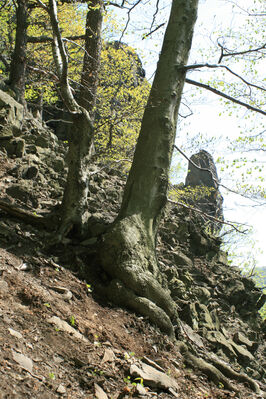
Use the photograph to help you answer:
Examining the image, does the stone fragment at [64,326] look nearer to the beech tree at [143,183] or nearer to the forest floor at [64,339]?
the forest floor at [64,339]

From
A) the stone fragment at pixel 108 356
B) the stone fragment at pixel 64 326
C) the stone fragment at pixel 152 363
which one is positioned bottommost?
the stone fragment at pixel 152 363

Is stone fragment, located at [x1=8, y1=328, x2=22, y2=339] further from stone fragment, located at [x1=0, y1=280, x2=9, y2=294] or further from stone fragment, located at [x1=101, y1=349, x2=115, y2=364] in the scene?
stone fragment, located at [x1=101, y1=349, x2=115, y2=364]

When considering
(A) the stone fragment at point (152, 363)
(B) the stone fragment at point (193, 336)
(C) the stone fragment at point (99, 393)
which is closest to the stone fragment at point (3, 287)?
(C) the stone fragment at point (99, 393)

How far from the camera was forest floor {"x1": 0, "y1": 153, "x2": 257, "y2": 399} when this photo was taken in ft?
8.59

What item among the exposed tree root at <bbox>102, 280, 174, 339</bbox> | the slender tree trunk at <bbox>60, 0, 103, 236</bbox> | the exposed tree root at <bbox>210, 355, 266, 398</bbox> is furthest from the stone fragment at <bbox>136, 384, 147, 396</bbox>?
the slender tree trunk at <bbox>60, 0, 103, 236</bbox>

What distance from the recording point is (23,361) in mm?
2559

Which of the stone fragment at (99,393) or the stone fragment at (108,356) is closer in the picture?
the stone fragment at (99,393)

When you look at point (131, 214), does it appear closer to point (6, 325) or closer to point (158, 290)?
point (158, 290)

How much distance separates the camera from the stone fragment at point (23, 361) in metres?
2.51

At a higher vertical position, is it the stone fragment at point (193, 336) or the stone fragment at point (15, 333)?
the stone fragment at point (15, 333)

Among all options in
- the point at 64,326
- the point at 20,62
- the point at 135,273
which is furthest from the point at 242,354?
the point at 20,62

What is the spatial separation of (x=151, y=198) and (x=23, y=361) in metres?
3.11

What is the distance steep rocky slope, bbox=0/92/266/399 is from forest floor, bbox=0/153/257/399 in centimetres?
1

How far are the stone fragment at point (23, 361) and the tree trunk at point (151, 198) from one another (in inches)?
77.1
